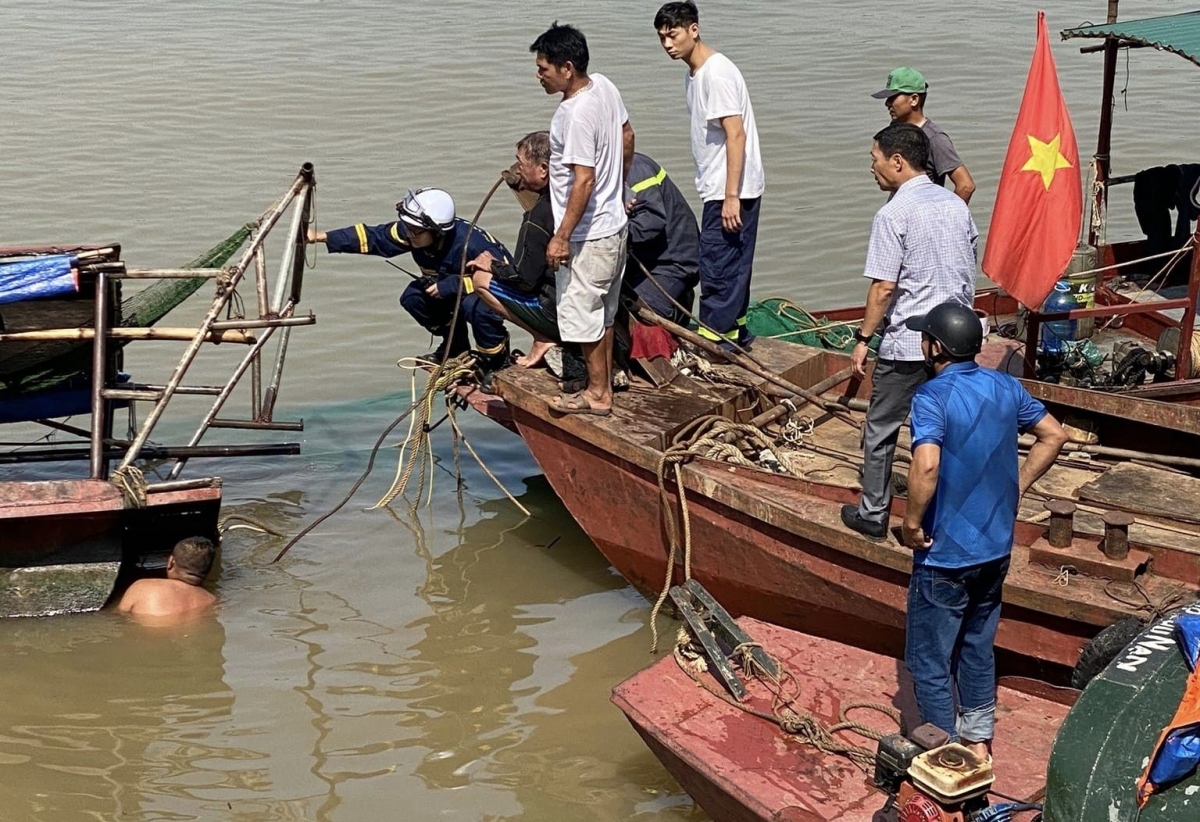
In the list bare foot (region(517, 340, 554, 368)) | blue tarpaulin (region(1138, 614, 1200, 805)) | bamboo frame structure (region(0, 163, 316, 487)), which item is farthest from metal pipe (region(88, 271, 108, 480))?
blue tarpaulin (region(1138, 614, 1200, 805))

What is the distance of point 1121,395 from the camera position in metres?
6.87

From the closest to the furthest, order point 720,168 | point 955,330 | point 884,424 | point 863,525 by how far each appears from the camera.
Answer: point 955,330, point 884,424, point 863,525, point 720,168

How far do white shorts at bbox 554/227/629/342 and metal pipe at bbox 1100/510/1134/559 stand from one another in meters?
2.48

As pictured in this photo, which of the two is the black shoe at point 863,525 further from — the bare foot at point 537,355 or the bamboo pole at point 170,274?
the bamboo pole at point 170,274

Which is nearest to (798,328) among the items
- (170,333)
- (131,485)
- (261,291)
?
(261,291)

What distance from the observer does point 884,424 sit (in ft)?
19.0

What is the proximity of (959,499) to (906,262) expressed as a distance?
4.27ft

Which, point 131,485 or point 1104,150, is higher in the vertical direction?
point 1104,150

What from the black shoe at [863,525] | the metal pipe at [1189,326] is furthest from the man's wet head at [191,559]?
the metal pipe at [1189,326]

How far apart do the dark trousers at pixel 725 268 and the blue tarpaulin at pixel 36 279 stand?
320cm

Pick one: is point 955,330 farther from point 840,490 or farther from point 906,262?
point 840,490

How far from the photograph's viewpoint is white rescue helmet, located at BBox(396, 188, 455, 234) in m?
7.60

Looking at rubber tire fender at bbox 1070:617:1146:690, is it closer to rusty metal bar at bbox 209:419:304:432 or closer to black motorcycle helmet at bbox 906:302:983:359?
black motorcycle helmet at bbox 906:302:983:359

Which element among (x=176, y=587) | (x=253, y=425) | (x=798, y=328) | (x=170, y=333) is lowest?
(x=176, y=587)
